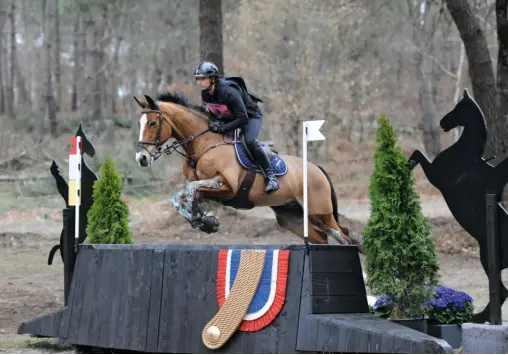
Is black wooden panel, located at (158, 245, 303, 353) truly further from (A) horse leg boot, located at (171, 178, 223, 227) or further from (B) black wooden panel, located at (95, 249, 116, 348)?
(A) horse leg boot, located at (171, 178, 223, 227)

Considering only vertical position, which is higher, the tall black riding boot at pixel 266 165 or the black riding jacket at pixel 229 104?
the black riding jacket at pixel 229 104

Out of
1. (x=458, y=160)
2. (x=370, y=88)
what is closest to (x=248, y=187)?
(x=458, y=160)

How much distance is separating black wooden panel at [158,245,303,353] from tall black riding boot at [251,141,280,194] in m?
1.75

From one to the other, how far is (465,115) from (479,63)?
796cm

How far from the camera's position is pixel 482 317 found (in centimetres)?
748

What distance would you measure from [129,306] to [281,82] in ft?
73.1

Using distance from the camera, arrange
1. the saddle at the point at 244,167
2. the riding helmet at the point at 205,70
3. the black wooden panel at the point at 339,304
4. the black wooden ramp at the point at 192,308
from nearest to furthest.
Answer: the black wooden ramp at the point at 192,308
the black wooden panel at the point at 339,304
the riding helmet at the point at 205,70
the saddle at the point at 244,167

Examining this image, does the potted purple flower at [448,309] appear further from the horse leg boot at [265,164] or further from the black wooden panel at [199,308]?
the horse leg boot at [265,164]

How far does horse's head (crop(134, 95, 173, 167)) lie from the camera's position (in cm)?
862

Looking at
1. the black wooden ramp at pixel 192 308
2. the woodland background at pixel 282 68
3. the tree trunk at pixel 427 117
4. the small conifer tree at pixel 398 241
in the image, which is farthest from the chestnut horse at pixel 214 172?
the tree trunk at pixel 427 117

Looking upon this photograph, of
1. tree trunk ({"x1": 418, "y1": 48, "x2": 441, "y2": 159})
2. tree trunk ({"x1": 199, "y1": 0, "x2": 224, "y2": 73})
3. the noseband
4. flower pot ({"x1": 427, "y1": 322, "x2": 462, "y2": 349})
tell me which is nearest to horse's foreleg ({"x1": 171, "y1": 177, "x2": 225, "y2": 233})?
the noseband

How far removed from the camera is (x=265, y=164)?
30.1 feet

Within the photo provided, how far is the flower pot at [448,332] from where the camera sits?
7.58 meters

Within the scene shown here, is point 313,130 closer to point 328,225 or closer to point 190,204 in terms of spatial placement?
point 190,204
